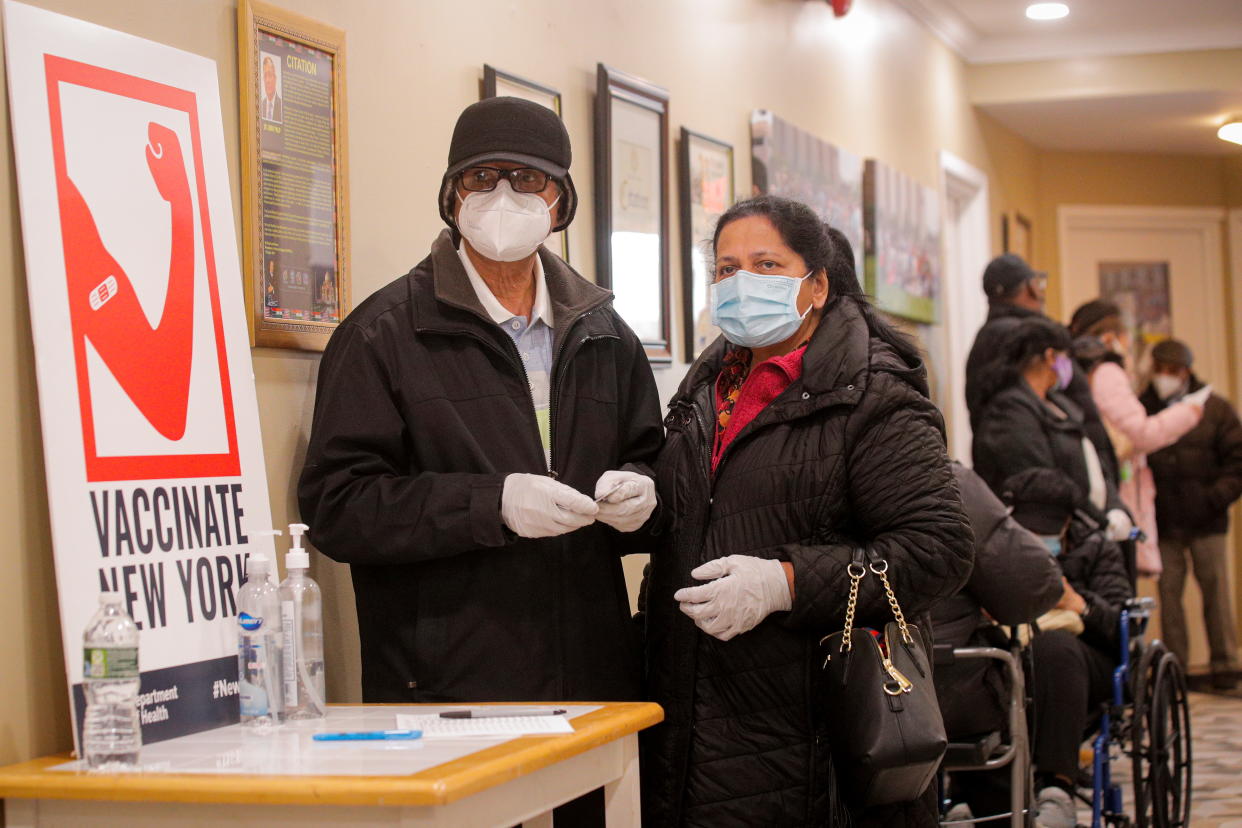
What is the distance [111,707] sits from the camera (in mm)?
1731

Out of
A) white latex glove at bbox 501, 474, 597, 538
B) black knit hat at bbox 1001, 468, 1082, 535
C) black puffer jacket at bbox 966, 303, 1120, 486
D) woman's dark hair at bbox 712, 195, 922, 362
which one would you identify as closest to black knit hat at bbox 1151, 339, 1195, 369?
black puffer jacket at bbox 966, 303, 1120, 486

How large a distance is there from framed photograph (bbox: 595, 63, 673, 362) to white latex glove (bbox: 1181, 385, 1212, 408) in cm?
393

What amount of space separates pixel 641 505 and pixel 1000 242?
5906mm

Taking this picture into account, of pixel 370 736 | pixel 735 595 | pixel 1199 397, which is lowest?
pixel 370 736

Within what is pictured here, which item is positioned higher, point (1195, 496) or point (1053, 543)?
point (1053, 543)

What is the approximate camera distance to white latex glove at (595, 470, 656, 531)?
7.26ft

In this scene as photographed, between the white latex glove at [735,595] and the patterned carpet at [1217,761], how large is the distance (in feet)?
9.88

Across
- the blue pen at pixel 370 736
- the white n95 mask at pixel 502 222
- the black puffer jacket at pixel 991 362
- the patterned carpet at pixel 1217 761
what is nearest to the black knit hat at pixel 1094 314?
the black puffer jacket at pixel 991 362

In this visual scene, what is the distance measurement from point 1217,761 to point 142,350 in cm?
494

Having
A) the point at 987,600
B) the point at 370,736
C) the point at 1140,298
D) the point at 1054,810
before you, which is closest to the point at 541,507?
the point at 370,736

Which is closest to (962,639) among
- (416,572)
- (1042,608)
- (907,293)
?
(1042,608)

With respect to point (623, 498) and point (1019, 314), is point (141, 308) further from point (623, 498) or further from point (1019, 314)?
point (1019, 314)

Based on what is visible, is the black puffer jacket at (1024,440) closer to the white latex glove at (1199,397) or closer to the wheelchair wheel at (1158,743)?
the wheelchair wheel at (1158,743)

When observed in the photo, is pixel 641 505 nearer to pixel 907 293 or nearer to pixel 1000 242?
pixel 907 293
